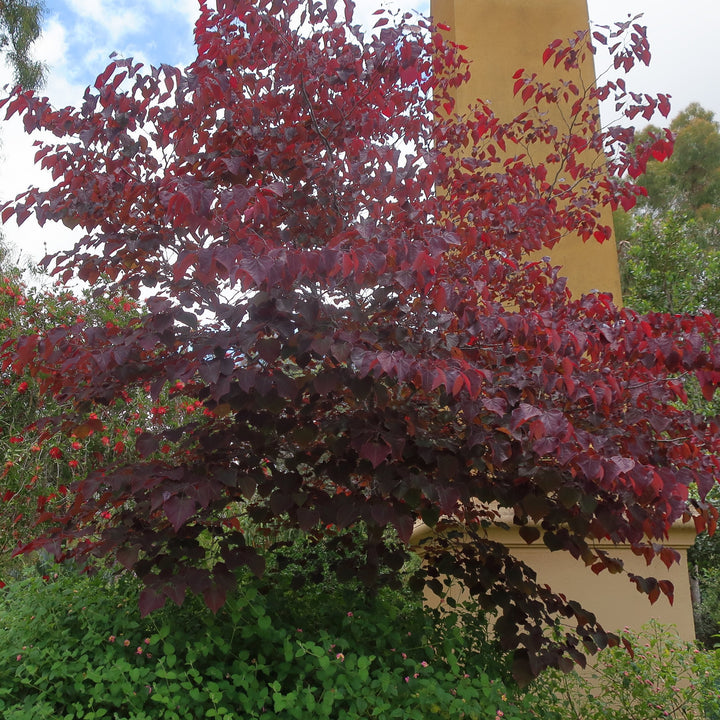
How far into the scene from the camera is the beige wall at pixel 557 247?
391cm

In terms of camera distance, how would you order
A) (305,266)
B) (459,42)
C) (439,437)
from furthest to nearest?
(459,42)
(439,437)
(305,266)

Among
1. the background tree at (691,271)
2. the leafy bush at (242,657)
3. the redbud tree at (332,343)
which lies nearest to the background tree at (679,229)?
the background tree at (691,271)

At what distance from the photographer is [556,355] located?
88.4 inches

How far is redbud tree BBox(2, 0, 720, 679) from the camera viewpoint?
2148mm

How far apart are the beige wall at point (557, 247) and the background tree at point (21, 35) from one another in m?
9.21

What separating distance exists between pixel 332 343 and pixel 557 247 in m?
2.98

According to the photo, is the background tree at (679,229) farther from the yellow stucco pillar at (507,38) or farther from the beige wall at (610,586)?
the beige wall at (610,586)

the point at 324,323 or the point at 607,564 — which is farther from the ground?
the point at 324,323

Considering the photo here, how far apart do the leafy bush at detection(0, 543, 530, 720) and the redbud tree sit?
0.20 meters

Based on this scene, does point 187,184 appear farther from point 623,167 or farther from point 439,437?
point 623,167

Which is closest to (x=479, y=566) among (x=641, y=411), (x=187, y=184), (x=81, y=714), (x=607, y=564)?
(x=607, y=564)

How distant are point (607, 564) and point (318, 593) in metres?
1.30

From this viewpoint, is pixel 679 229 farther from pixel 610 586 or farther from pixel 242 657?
pixel 242 657

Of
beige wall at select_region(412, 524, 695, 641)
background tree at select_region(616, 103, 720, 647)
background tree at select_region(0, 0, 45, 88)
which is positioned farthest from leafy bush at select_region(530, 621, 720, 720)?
background tree at select_region(0, 0, 45, 88)
